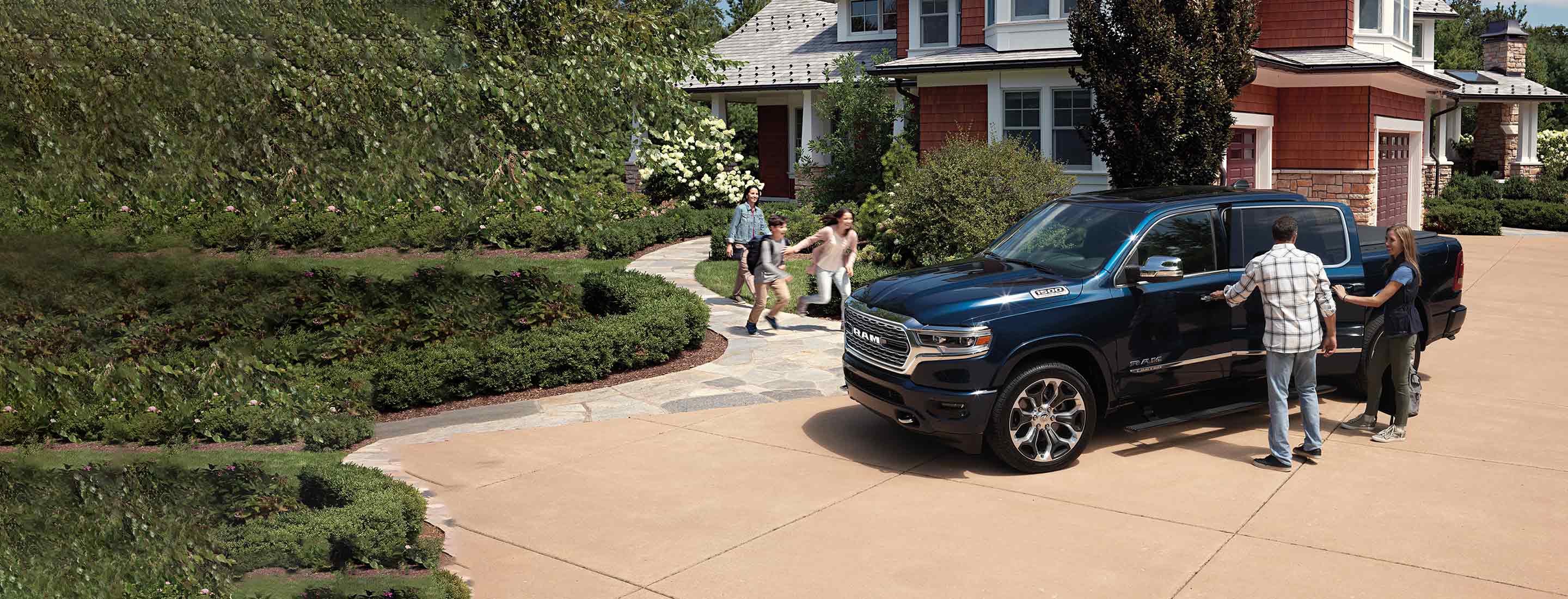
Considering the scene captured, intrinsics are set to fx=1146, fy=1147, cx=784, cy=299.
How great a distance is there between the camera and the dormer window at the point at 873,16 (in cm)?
2658

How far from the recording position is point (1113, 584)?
5586 millimetres

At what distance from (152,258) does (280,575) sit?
194 cm

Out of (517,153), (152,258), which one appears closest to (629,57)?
(517,153)

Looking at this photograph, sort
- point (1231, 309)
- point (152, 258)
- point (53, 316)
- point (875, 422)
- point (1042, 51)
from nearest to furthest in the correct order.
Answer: point (53, 316), point (152, 258), point (1231, 309), point (875, 422), point (1042, 51)

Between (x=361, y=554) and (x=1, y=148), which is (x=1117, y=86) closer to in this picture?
(x=361, y=554)

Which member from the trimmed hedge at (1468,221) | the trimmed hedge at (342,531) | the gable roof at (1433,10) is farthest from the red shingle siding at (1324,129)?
the trimmed hedge at (342,531)

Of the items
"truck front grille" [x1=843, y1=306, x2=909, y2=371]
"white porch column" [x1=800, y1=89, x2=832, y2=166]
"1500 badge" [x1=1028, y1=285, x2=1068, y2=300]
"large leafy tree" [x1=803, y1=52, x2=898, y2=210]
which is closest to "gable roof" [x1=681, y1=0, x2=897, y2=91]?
"white porch column" [x1=800, y1=89, x2=832, y2=166]

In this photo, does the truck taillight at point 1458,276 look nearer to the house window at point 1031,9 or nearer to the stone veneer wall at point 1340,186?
the house window at point 1031,9

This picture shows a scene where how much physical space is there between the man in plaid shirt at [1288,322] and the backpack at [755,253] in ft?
20.3

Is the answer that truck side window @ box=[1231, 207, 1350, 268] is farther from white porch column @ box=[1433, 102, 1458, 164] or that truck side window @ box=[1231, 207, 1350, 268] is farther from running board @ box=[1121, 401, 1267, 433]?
white porch column @ box=[1433, 102, 1458, 164]

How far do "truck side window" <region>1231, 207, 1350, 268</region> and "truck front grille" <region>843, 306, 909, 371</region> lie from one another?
8.60ft

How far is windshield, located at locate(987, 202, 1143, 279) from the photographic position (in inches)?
314

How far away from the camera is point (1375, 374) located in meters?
8.12

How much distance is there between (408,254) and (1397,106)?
20686 mm
